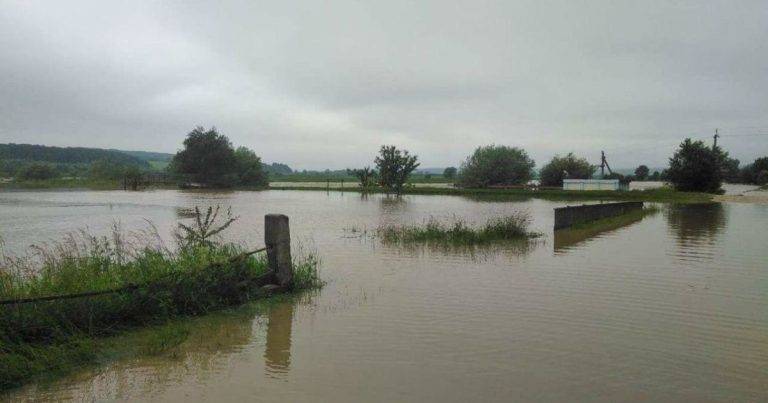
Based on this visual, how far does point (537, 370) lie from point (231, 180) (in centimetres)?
7073

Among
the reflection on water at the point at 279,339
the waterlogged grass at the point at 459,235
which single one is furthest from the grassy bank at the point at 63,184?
the reflection on water at the point at 279,339

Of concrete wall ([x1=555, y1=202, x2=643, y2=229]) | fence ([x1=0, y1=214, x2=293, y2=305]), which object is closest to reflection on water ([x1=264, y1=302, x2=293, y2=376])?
A: fence ([x1=0, y1=214, x2=293, y2=305])

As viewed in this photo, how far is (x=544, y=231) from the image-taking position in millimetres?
20281

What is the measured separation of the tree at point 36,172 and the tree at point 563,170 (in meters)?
64.0

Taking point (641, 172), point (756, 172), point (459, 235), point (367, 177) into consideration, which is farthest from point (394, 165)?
point (641, 172)

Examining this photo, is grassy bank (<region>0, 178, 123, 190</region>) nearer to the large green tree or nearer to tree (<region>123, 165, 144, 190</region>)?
tree (<region>123, 165, 144, 190</region>)

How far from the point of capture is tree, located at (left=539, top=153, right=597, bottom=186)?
7788 cm

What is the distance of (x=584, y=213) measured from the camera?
22.7 metres

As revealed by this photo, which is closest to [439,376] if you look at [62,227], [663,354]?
[663,354]

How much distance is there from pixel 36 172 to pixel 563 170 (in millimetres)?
67648

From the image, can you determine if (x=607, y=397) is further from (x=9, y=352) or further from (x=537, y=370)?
(x=9, y=352)

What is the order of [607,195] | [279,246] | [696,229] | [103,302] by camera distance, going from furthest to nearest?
1. [607,195]
2. [696,229]
3. [279,246]
4. [103,302]

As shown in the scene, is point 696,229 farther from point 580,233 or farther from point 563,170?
point 563,170

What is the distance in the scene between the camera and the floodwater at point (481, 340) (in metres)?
5.20
